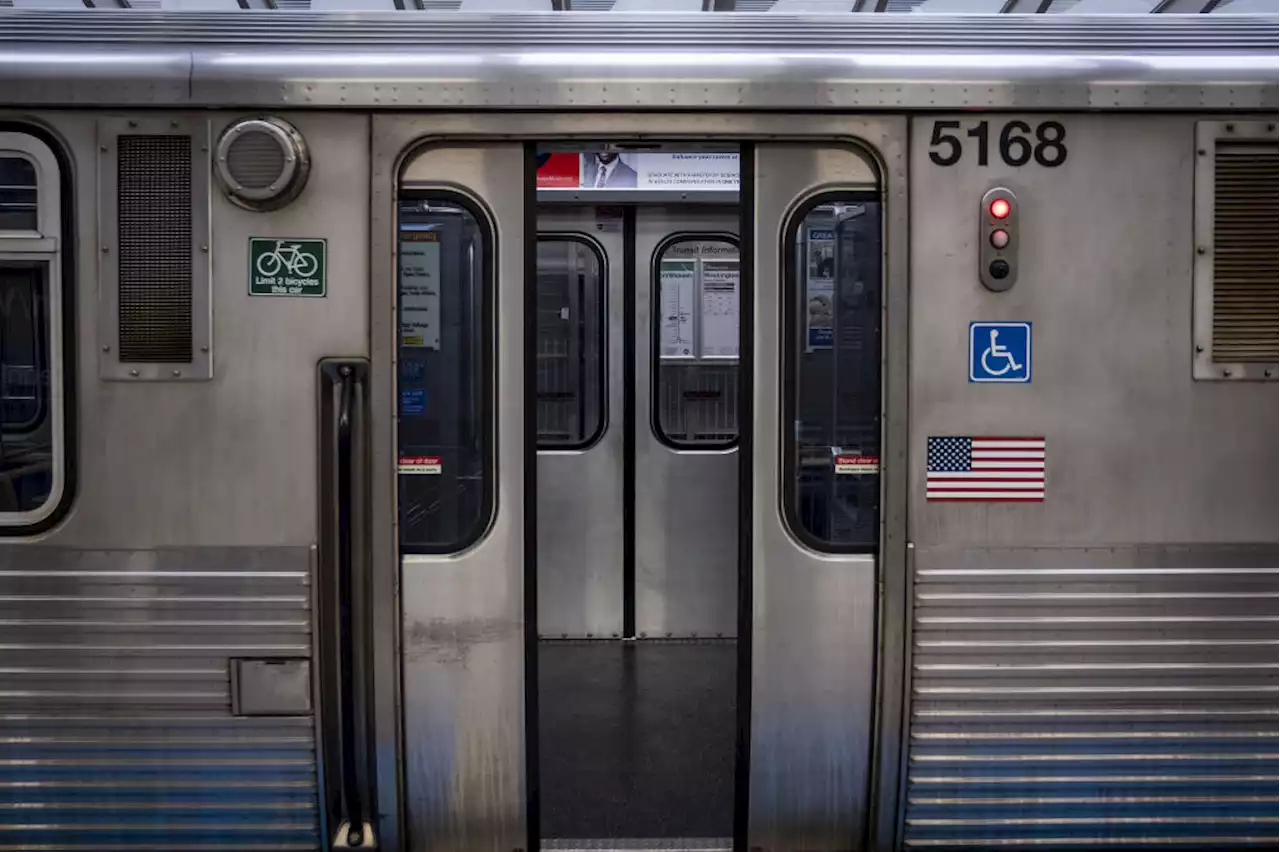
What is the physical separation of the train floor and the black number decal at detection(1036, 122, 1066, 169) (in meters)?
2.51

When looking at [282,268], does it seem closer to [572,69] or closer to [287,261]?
[287,261]

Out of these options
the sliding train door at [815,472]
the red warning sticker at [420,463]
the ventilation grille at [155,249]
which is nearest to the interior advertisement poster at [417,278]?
the red warning sticker at [420,463]

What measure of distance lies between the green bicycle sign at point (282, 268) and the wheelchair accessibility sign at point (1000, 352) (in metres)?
2.05

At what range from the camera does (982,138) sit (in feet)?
10.9

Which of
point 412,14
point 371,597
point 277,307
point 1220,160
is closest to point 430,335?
point 277,307

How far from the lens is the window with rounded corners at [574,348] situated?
20.8ft

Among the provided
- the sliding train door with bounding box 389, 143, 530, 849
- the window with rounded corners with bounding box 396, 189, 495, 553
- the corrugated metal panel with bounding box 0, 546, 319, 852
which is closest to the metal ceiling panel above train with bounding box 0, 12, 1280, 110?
the sliding train door with bounding box 389, 143, 530, 849

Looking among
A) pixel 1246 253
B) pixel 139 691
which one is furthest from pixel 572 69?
pixel 139 691

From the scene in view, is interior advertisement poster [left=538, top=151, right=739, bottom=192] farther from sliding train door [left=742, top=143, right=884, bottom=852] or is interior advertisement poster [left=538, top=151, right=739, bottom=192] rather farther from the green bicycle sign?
the green bicycle sign

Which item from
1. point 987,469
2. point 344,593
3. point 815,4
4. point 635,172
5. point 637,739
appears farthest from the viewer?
point 815,4

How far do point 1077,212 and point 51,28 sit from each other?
10.8ft

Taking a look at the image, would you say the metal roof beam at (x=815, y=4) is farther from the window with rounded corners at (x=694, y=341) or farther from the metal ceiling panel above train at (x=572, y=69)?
the metal ceiling panel above train at (x=572, y=69)

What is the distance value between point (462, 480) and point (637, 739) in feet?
6.34

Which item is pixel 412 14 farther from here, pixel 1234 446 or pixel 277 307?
pixel 1234 446
